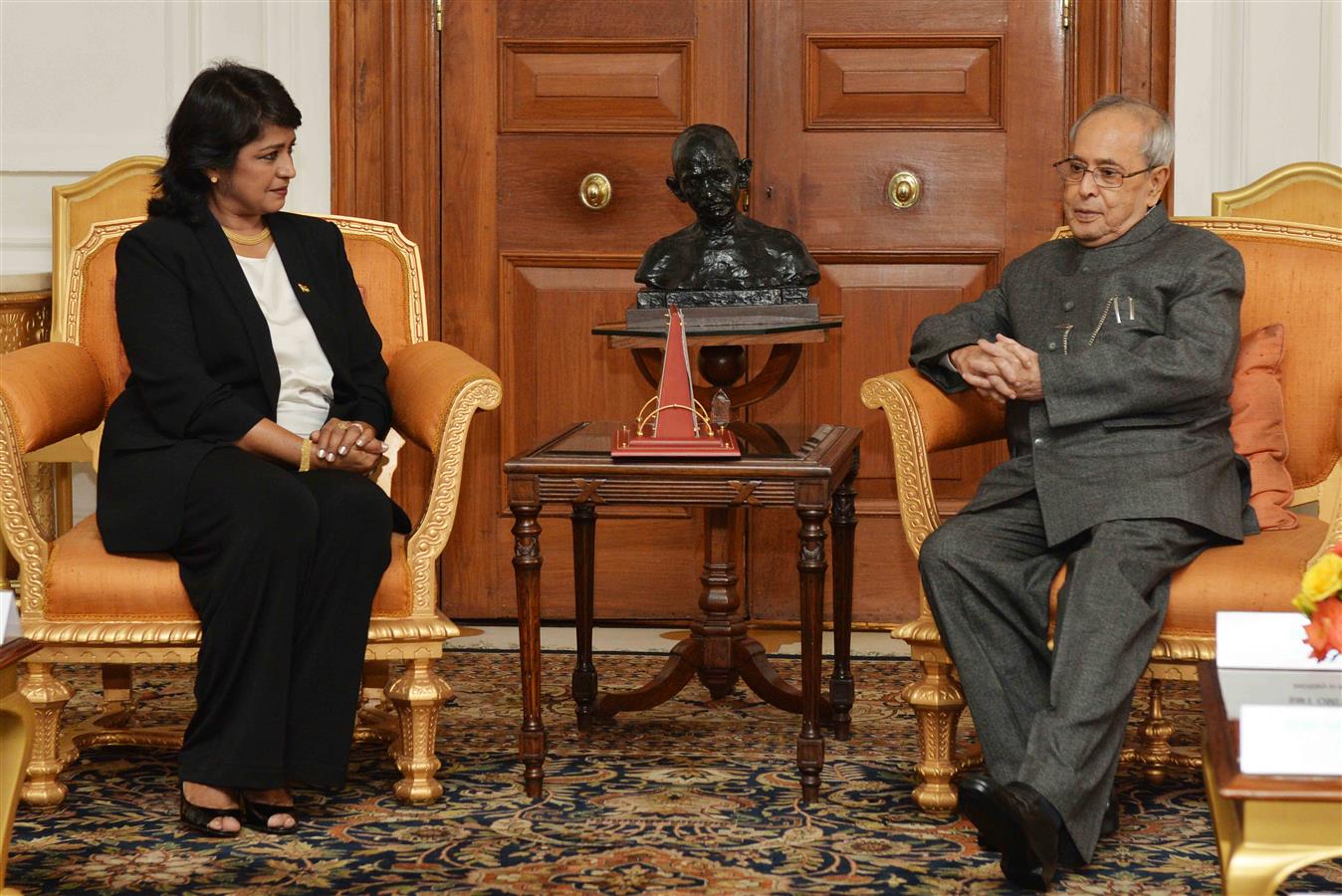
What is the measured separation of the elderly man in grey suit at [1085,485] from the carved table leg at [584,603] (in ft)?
2.72

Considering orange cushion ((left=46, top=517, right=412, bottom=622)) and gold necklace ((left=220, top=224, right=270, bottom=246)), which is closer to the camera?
orange cushion ((left=46, top=517, right=412, bottom=622))

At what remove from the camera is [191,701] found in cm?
385

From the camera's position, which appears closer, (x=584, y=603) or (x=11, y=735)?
(x=11, y=735)

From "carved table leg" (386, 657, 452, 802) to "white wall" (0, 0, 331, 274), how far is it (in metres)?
1.84

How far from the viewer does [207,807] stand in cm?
296

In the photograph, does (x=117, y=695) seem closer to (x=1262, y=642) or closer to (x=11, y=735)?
(x=11, y=735)

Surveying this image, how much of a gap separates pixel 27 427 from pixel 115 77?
5.86 feet

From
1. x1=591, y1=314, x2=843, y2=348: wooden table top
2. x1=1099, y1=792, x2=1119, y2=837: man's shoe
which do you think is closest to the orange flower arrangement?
x1=1099, y1=792, x2=1119, y2=837: man's shoe

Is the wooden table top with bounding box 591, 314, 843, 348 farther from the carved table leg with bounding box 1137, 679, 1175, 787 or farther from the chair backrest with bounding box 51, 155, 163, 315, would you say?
the chair backrest with bounding box 51, 155, 163, 315

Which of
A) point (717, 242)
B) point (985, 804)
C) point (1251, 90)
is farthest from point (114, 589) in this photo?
point (1251, 90)

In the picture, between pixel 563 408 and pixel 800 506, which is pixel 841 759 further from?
pixel 563 408

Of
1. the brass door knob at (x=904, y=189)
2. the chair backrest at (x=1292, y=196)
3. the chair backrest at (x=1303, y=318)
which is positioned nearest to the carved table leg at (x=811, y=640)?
the chair backrest at (x=1303, y=318)

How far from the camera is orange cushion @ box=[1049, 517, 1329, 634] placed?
281cm

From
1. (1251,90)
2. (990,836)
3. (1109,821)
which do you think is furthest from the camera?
(1251,90)
